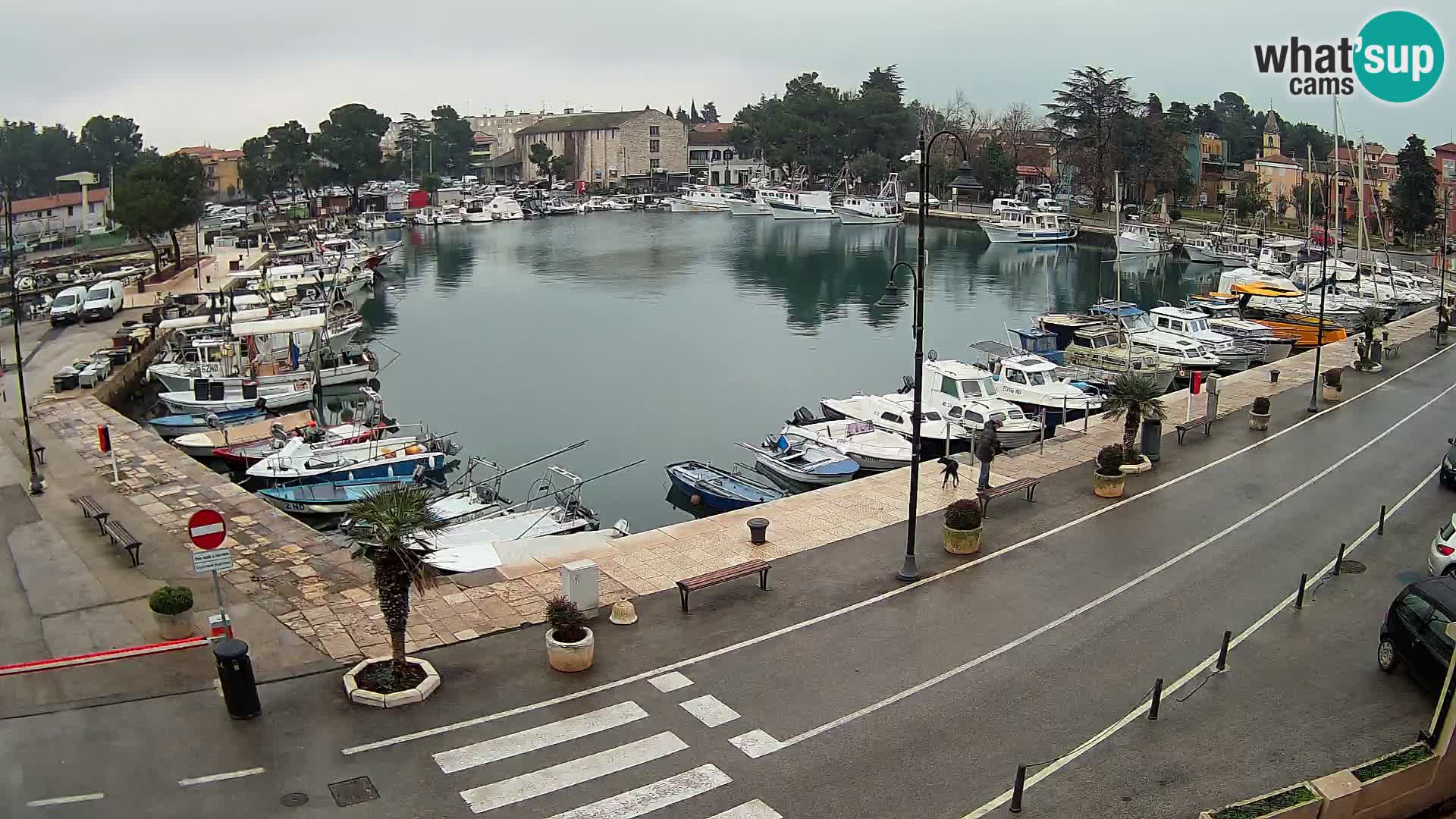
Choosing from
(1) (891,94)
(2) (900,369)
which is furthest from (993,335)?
(1) (891,94)

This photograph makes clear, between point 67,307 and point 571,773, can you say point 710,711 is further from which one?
point 67,307

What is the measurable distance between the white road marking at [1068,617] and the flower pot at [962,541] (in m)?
2.59

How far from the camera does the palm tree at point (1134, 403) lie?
2544 centimetres

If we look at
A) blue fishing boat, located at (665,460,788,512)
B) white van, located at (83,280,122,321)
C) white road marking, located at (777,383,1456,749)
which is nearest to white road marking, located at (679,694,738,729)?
white road marking, located at (777,383,1456,749)

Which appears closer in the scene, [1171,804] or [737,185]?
[1171,804]

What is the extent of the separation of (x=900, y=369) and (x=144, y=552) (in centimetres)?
3606

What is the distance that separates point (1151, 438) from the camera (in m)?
26.0

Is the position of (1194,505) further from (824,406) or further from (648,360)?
(648,360)

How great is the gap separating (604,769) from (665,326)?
51.5 meters

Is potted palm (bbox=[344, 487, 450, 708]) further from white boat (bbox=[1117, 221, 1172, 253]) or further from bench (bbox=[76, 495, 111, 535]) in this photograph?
white boat (bbox=[1117, 221, 1172, 253])

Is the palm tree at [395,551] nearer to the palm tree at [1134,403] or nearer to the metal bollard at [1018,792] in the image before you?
the metal bollard at [1018,792]

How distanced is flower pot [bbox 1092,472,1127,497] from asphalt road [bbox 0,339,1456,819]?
303cm

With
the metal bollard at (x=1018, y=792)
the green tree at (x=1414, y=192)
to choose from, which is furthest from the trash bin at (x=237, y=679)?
the green tree at (x=1414, y=192)

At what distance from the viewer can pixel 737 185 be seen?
17462 cm
